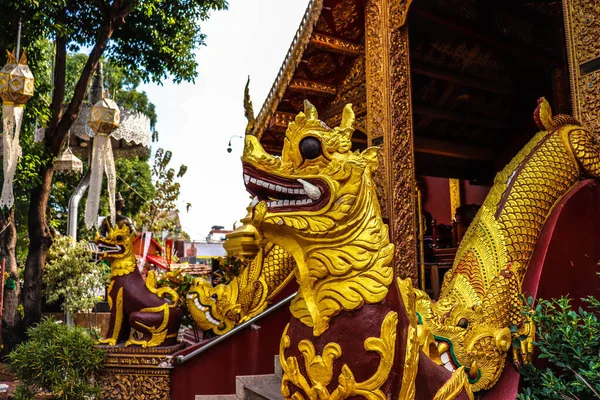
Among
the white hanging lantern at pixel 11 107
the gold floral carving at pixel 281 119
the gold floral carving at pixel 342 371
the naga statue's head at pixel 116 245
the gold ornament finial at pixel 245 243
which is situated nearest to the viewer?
the gold floral carving at pixel 342 371

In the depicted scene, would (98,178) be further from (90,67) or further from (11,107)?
(90,67)

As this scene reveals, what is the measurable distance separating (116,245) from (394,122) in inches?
100

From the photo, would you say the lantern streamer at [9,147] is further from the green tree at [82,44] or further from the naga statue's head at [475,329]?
the naga statue's head at [475,329]

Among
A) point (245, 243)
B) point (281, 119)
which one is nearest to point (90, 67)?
point (281, 119)

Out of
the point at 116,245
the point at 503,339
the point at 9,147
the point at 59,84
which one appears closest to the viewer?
the point at 503,339

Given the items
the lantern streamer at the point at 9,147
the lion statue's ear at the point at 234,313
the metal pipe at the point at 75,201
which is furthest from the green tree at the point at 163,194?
the lion statue's ear at the point at 234,313

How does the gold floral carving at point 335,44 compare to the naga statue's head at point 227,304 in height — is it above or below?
above

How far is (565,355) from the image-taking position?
7.13 ft

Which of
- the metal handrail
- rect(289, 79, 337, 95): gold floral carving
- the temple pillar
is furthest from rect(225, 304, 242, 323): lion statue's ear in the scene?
rect(289, 79, 337, 95): gold floral carving

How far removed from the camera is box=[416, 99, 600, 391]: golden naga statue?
2373 millimetres

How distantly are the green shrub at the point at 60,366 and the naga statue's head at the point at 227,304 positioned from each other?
2.58 feet

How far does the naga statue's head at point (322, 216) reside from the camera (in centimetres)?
176

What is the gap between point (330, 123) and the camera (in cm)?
575

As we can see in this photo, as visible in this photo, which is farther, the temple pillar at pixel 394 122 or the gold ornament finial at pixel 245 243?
the gold ornament finial at pixel 245 243
